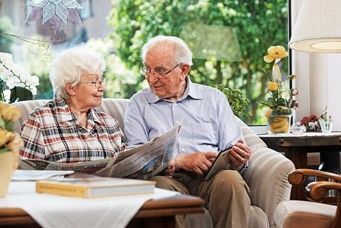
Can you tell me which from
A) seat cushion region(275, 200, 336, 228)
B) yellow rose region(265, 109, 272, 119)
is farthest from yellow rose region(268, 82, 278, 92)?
seat cushion region(275, 200, 336, 228)

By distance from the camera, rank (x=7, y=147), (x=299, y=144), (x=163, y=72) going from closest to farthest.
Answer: (x=7, y=147)
(x=163, y=72)
(x=299, y=144)

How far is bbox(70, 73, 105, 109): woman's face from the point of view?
2857 mm

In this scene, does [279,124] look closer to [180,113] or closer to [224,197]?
[180,113]

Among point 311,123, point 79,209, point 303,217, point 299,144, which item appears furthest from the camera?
point 311,123

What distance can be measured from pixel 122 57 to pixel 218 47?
2.11ft

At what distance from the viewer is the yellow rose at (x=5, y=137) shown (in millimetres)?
1606

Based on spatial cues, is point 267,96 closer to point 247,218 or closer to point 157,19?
point 157,19

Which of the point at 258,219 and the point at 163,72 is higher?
the point at 163,72

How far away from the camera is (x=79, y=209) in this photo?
4.97ft

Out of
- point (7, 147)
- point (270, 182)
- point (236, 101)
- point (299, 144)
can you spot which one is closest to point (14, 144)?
point (7, 147)

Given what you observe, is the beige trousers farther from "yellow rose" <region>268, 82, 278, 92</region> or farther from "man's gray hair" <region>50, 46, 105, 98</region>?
"yellow rose" <region>268, 82, 278, 92</region>

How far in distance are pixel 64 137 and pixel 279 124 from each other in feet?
4.51

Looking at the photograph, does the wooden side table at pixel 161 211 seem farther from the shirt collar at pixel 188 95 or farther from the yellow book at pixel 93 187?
the shirt collar at pixel 188 95

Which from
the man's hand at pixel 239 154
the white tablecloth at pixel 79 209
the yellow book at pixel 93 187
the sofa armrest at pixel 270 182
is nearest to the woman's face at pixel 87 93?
the man's hand at pixel 239 154
